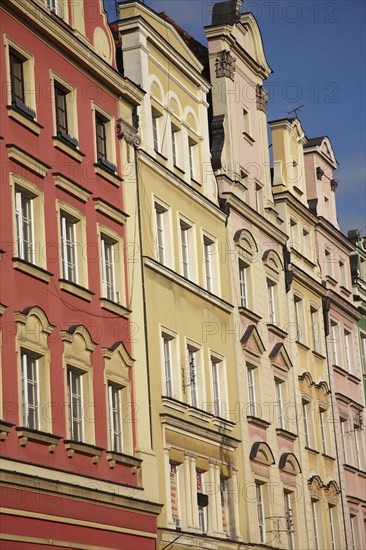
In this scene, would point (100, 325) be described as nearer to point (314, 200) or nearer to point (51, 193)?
point (51, 193)

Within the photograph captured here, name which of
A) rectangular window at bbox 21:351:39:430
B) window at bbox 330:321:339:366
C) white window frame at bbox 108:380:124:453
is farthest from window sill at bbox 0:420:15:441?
window at bbox 330:321:339:366

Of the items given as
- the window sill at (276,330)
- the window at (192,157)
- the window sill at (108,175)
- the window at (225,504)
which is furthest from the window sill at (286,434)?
the window sill at (108,175)

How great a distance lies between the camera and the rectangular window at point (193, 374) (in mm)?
39000

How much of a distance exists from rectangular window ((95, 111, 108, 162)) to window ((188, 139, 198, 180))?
246 inches

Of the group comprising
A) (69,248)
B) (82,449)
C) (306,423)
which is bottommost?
(82,449)

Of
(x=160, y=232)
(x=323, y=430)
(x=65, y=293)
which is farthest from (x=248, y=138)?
(x=65, y=293)

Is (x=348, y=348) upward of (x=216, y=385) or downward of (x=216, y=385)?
upward

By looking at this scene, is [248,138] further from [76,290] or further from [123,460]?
[123,460]

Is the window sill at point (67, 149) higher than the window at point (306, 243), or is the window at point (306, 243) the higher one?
the window at point (306, 243)

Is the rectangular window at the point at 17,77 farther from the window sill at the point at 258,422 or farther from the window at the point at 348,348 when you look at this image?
the window at the point at 348,348

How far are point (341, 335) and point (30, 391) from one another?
27278 mm

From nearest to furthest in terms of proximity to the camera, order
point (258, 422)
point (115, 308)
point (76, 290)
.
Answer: point (76, 290), point (115, 308), point (258, 422)

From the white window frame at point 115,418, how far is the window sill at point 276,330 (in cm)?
1264

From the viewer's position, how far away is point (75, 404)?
3197cm
